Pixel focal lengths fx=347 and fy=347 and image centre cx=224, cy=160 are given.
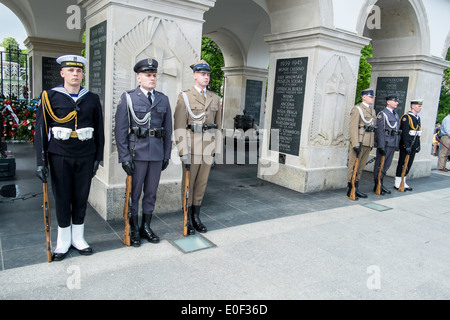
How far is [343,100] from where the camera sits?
685 cm

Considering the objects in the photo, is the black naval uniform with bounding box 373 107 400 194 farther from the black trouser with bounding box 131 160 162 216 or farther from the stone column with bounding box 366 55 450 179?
the black trouser with bounding box 131 160 162 216

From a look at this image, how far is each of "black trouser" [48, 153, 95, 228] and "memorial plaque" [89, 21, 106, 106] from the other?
1.36 meters

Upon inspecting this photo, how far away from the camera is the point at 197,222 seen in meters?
4.27

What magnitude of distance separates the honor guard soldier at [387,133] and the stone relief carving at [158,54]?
3758mm

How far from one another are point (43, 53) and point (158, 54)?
685cm

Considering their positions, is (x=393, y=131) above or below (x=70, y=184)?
above

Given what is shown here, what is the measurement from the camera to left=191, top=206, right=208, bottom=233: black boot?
13.8ft

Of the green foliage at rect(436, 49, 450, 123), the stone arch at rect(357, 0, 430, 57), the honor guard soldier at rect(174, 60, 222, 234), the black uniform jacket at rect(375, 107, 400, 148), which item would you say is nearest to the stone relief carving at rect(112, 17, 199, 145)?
the honor guard soldier at rect(174, 60, 222, 234)

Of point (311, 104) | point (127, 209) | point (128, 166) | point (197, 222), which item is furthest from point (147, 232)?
point (311, 104)

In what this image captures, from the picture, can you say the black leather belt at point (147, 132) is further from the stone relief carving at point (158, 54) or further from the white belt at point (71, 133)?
the stone relief carving at point (158, 54)

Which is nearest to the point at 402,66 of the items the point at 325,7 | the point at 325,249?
the point at 325,7

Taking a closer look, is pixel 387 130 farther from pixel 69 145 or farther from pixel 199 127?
pixel 69 145

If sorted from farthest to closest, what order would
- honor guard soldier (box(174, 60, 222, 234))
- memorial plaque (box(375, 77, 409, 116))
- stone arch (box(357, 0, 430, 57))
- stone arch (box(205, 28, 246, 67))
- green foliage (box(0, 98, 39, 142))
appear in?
stone arch (box(205, 28, 246, 67)), memorial plaque (box(375, 77, 409, 116)), stone arch (box(357, 0, 430, 57)), green foliage (box(0, 98, 39, 142)), honor guard soldier (box(174, 60, 222, 234))
